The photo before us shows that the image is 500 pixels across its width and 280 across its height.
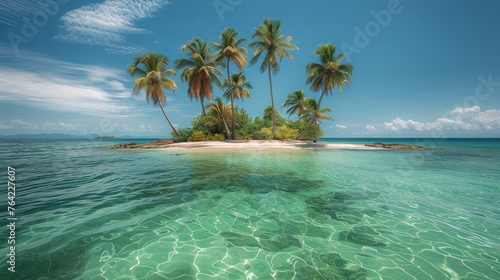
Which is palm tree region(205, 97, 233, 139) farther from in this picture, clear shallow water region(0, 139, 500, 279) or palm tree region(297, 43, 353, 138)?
clear shallow water region(0, 139, 500, 279)

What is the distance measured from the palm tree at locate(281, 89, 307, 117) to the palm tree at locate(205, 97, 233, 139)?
10.2m

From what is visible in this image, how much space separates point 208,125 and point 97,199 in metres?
24.7

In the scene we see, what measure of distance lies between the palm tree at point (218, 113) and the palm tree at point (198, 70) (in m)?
1.34

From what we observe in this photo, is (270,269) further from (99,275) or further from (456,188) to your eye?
(456,188)

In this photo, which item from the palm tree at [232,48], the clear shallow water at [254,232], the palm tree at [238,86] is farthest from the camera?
the palm tree at [238,86]

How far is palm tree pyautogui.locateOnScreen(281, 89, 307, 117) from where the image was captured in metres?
33.0

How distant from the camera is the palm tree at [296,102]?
33013 mm

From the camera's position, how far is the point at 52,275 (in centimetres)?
279

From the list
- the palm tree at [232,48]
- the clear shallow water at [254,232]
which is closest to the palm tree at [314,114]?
the palm tree at [232,48]

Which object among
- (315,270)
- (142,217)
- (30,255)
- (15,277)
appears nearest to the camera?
(15,277)

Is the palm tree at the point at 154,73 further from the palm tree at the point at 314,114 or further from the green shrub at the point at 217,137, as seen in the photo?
the palm tree at the point at 314,114

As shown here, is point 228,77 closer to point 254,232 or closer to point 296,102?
point 296,102

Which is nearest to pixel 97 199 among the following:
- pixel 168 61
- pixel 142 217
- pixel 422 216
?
pixel 142 217

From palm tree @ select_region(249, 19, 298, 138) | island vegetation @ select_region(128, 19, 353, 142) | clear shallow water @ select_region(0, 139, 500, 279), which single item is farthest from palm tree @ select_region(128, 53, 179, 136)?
clear shallow water @ select_region(0, 139, 500, 279)
